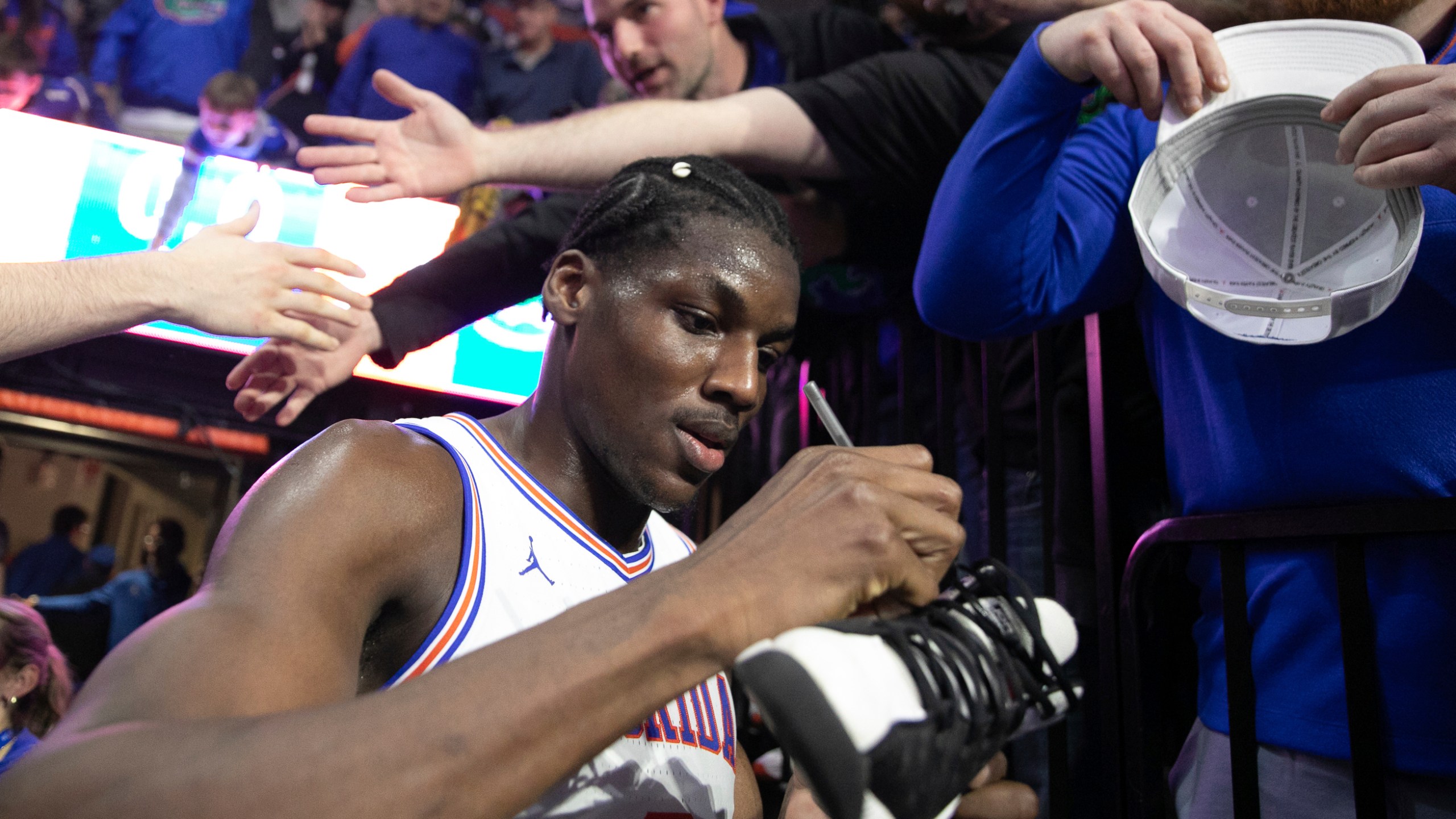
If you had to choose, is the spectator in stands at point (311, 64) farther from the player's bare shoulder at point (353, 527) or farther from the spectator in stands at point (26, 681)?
the player's bare shoulder at point (353, 527)

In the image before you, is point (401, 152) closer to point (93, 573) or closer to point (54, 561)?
point (93, 573)

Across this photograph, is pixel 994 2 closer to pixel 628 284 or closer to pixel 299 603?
pixel 628 284

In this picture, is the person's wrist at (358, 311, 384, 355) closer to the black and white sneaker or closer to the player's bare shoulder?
the player's bare shoulder

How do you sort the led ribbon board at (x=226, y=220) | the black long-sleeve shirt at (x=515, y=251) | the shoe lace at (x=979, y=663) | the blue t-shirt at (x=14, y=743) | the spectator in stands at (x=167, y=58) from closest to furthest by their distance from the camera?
the shoe lace at (x=979, y=663), the black long-sleeve shirt at (x=515, y=251), the blue t-shirt at (x=14, y=743), the led ribbon board at (x=226, y=220), the spectator in stands at (x=167, y=58)

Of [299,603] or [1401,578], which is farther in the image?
[1401,578]

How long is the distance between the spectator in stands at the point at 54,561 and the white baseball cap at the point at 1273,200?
785 centimetres

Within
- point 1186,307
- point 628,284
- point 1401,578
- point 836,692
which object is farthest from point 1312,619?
point 628,284

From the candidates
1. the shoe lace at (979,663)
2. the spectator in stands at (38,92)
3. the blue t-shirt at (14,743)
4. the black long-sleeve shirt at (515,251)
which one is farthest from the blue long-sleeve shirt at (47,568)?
the shoe lace at (979,663)

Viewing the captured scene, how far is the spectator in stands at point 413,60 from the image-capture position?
251 inches

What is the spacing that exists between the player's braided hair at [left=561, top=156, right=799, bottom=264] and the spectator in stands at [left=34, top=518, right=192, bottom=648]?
17.4ft

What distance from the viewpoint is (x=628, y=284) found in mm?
1701

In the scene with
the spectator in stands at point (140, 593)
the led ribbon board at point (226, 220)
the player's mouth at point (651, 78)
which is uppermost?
the player's mouth at point (651, 78)

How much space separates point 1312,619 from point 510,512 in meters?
1.35

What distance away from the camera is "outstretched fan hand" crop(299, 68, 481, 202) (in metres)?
2.18
